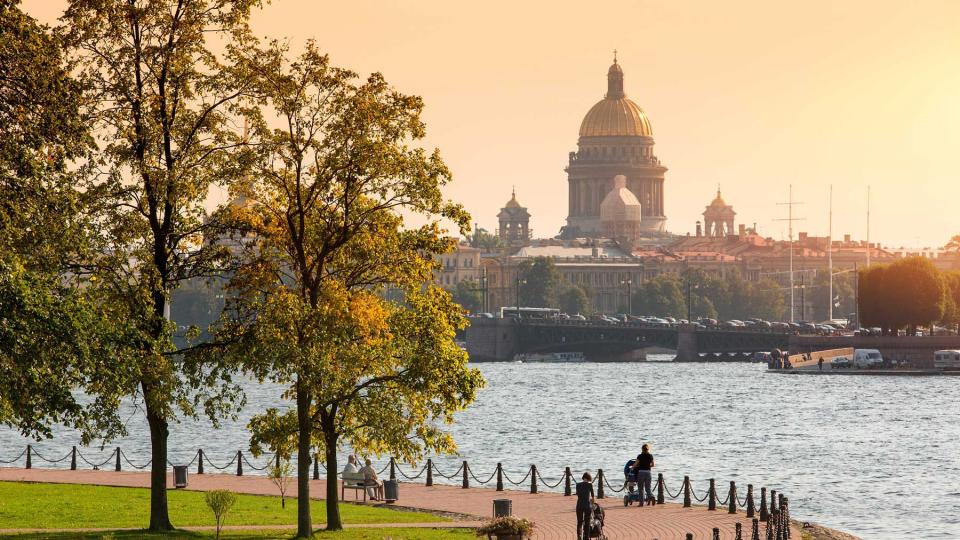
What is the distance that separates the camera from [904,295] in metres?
138

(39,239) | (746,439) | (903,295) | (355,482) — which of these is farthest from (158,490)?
(903,295)

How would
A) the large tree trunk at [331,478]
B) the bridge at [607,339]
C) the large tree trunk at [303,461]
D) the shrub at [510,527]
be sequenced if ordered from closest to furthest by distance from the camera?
1. the shrub at [510,527]
2. the large tree trunk at [303,461]
3. the large tree trunk at [331,478]
4. the bridge at [607,339]

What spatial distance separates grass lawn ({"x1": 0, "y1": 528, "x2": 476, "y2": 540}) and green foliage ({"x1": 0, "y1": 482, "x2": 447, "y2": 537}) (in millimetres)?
1609

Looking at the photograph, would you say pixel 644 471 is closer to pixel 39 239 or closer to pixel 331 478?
pixel 331 478

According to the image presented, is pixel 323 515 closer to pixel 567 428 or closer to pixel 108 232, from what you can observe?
pixel 108 232

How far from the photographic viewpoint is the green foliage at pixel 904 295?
453ft

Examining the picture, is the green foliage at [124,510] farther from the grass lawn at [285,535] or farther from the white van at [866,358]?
the white van at [866,358]

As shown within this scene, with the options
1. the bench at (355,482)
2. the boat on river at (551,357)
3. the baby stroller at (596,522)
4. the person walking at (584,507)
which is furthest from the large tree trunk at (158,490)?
the boat on river at (551,357)

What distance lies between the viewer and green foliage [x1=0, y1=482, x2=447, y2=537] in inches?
1374

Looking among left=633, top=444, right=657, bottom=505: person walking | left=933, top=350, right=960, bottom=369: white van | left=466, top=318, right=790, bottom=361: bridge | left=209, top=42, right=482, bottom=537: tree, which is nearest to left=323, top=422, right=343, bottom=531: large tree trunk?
left=209, top=42, right=482, bottom=537: tree

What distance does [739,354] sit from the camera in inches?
6629

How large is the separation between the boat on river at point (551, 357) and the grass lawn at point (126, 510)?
13876 cm

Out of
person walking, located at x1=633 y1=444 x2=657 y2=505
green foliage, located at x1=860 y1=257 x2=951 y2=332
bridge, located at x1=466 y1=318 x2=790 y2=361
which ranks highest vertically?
green foliage, located at x1=860 y1=257 x2=951 y2=332

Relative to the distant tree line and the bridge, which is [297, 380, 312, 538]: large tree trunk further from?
the bridge
